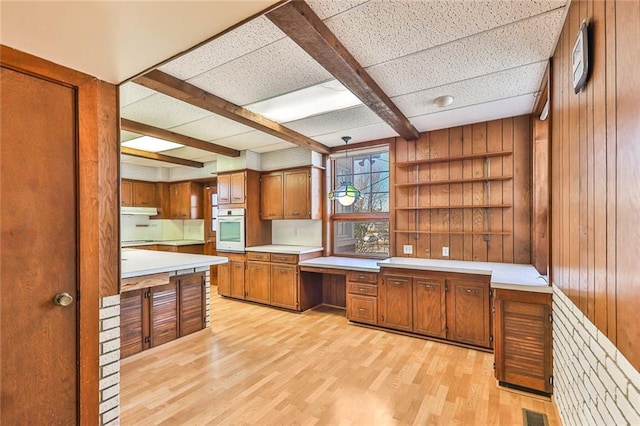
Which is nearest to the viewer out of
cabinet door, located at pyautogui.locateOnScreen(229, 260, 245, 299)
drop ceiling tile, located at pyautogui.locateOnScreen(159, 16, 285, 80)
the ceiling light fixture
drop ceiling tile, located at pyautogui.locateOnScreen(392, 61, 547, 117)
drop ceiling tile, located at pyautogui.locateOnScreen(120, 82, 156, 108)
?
drop ceiling tile, located at pyautogui.locateOnScreen(159, 16, 285, 80)

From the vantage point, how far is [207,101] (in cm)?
275

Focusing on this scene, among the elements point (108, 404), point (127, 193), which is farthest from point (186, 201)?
point (108, 404)

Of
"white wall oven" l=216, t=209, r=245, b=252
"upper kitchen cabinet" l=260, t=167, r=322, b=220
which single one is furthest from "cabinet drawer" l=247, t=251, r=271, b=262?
"upper kitchen cabinet" l=260, t=167, r=322, b=220

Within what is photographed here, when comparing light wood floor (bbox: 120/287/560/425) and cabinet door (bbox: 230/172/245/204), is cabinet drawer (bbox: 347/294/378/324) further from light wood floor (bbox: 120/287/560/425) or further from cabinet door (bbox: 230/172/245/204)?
cabinet door (bbox: 230/172/245/204)

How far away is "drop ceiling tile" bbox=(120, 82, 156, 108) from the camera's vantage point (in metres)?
2.63

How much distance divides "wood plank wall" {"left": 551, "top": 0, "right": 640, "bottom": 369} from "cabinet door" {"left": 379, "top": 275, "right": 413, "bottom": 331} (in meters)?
1.83

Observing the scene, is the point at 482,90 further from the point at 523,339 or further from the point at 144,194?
the point at 144,194

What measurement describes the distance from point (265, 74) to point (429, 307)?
9.52 feet

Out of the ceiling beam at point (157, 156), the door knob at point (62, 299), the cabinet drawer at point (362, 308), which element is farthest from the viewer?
the ceiling beam at point (157, 156)

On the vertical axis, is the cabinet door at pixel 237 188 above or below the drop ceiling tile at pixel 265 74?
below

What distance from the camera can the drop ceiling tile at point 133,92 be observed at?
263 cm

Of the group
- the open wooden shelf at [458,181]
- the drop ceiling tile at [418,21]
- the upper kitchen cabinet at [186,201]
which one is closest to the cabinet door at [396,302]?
the open wooden shelf at [458,181]

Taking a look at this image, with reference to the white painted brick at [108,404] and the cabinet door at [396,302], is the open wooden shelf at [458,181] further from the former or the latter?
the white painted brick at [108,404]

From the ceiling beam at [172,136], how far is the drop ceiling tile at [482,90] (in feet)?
9.45
